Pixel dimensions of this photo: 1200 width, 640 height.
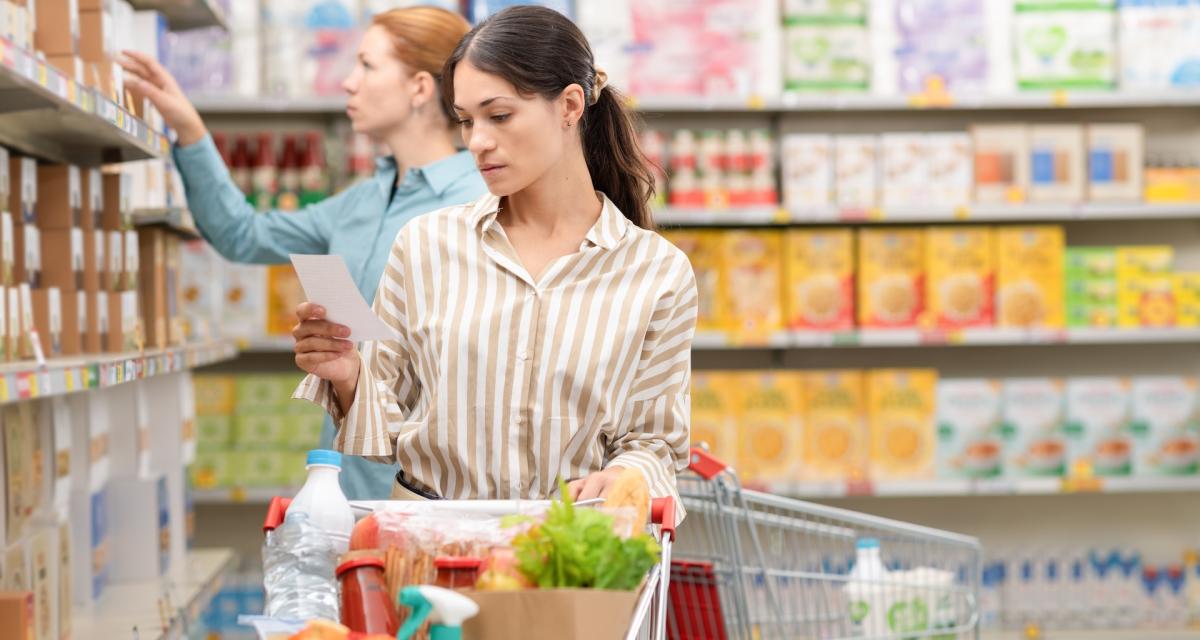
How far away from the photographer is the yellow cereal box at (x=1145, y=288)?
495cm

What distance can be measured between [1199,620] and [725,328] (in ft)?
6.63

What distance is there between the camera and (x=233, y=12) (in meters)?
4.70

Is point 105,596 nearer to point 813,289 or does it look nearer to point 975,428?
point 813,289

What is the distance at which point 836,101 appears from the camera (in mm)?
4914

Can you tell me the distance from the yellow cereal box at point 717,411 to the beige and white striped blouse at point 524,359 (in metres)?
2.80

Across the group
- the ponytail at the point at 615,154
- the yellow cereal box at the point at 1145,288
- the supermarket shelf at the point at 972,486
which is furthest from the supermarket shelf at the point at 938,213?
the ponytail at the point at 615,154

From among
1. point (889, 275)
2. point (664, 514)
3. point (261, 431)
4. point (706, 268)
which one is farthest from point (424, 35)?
point (889, 275)

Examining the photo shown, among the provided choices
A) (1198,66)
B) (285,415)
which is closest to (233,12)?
(285,415)

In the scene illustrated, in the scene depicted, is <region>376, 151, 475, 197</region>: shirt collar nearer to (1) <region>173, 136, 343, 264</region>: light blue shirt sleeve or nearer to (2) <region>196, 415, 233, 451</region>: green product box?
(1) <region>173, 136, 343, 264</region>: light blue shirt sleeve

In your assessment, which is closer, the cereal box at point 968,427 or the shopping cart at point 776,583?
the shopping cart at point 776,583

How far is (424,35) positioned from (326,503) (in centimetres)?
159

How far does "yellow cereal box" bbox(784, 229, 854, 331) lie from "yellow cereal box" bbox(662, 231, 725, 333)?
243 mm

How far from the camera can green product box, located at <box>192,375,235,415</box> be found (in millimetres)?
4754

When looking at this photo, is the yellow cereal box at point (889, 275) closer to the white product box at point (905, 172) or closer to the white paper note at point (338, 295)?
the white product box at point (905, 172)
